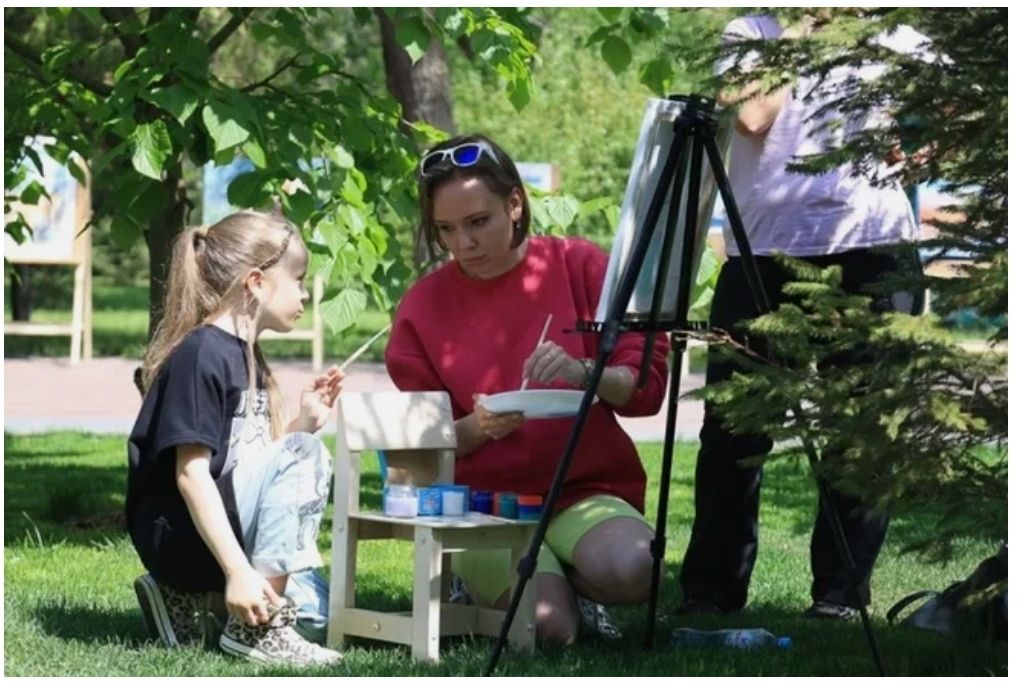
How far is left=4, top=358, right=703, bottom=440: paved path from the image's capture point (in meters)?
11.3

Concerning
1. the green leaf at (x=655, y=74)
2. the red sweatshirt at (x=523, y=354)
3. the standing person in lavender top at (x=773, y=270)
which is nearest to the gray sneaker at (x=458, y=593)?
the red sweatshirt at (x=523, y=354)

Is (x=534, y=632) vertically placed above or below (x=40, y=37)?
below

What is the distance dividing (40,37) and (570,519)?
428 inches

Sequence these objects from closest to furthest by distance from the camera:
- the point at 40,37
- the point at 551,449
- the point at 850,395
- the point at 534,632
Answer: the point at 850,395 → the point at 534,632 → the point at 551,449 → the point at 40,37

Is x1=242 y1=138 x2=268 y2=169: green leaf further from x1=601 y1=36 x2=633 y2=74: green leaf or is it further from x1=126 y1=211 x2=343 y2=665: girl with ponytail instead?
x1=601 y1=36 x2=633 y2=74: green leaf

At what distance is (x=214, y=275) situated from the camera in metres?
4.53

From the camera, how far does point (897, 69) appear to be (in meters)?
3.83

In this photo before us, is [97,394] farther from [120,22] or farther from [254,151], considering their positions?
[254,151]

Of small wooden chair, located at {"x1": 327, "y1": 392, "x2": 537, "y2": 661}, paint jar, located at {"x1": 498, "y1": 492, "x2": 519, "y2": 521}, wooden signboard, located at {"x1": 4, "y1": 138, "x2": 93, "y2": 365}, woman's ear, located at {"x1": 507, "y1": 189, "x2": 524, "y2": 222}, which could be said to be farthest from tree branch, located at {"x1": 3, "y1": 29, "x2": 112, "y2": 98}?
wooden signboard, located at {"x1": 4, "y1": 138, "x2": 93, "y2": 365}

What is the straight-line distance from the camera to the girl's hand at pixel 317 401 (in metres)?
4.42

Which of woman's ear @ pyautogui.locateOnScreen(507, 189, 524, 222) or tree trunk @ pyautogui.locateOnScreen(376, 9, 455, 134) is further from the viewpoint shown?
tree trunk @ pyautogui.locateOnScreen(376, 9, 455, 134)

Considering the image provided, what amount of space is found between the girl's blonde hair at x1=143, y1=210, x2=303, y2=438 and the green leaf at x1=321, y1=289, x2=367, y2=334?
132 centimetres
